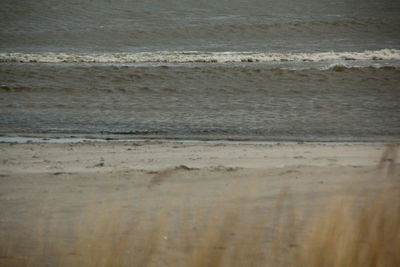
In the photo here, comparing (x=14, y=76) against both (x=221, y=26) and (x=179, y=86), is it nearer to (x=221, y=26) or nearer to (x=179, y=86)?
(x=179, y=86)

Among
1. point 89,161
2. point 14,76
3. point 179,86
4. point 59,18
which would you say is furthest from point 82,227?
point 59,18

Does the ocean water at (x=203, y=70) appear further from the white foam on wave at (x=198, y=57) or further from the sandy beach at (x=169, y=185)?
the sandy beach at (x=169, y=185)

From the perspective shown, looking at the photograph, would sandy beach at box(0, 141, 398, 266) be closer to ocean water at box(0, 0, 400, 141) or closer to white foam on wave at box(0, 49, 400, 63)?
ocean water at box(0, 0, 400, 141)

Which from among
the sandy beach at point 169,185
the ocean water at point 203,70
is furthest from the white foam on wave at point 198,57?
the sandy beach at point 169,185

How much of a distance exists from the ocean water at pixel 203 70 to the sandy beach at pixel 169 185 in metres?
1.63

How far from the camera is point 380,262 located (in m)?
3.70

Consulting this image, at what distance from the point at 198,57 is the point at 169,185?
472 inches

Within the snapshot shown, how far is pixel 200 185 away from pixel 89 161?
2375 mm

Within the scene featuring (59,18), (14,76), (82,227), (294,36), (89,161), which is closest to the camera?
(82,227)

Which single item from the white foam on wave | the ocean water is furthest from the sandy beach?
the white foam on wave

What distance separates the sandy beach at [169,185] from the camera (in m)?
5.16

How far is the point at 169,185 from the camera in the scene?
7105mm

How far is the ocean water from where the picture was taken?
464 inches

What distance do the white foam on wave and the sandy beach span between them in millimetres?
8551
